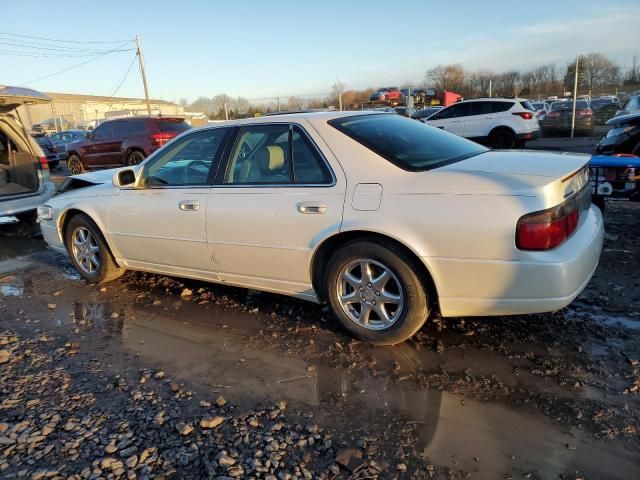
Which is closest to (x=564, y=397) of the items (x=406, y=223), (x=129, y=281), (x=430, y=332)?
(x=430, y=332)

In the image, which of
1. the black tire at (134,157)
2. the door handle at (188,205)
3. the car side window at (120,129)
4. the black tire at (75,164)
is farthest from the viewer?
the black tire at (75,164)

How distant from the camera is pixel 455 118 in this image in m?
15.8

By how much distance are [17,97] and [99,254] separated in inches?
141

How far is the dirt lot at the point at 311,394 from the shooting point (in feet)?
7.79

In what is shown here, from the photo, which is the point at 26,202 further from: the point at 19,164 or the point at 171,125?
the point at 171,125

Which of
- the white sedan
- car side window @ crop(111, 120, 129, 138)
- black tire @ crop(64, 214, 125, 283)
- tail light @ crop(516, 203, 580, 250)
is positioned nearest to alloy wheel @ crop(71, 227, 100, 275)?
black tire @ crop(64, 214, 125, 283)

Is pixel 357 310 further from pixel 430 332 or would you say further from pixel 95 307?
pixel 95 307

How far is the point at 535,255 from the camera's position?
2.83 metres

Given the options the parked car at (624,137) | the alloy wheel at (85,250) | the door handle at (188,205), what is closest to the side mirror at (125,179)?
the door handle at (188,205)

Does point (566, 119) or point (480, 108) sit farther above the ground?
point (480, 108)

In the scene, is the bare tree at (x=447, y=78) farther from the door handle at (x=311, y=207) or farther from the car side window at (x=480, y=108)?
the door handle at (x=311, y=207)

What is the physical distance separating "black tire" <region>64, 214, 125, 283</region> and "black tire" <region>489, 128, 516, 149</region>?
1291 centimetres

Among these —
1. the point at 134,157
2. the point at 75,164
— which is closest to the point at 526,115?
the point at 134,157

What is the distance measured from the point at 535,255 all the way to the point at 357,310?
4.12 ft
